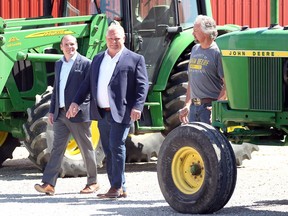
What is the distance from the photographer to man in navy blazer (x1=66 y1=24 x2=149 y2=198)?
10.2m

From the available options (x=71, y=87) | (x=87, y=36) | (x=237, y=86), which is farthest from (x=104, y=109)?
(x=87, y=36)

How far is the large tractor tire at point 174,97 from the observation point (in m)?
13.1

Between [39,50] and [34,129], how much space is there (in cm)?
118

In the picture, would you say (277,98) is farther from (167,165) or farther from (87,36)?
(87,36)

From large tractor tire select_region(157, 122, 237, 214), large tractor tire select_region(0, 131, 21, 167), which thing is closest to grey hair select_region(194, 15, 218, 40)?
large tractor tire select_region(157, 122, 237, 214)

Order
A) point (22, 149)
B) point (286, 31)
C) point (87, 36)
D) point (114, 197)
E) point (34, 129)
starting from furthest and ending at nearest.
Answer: point (22, 149) < point (87, 36) < point (34, 129) < point (114, 197) < point (286, 31)

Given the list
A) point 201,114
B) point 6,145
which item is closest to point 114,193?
point 201,114

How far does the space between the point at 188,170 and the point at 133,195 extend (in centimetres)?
128

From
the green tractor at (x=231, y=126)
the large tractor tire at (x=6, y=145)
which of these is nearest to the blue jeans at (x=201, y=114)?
the green tractor at (x=231, y=126)

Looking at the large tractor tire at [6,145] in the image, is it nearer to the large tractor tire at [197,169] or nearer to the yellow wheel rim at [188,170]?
the large tractor tire at [197,169]

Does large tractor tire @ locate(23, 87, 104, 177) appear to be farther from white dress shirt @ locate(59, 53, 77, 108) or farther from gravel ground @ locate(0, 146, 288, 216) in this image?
white dress shirt @ locate(59, 53, 77, 108)

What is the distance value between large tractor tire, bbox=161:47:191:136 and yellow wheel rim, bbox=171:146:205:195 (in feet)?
11.7

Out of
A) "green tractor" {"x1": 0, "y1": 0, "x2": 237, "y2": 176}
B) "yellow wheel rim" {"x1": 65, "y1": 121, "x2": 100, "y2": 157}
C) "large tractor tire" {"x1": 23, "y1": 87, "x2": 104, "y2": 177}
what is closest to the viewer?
"large tractor tire" {"x1": 23, "y1": 87, "x2": 104, "y2": 177}

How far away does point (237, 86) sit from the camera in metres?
9.62
